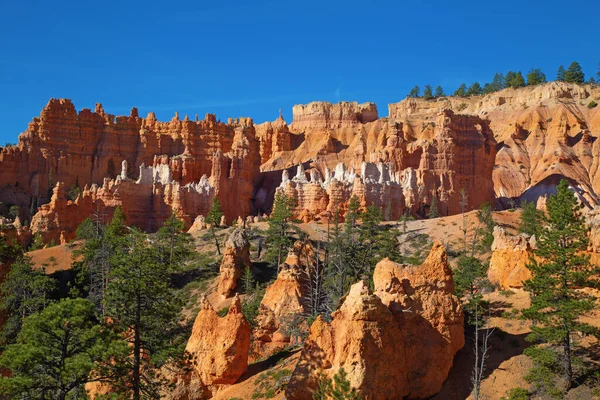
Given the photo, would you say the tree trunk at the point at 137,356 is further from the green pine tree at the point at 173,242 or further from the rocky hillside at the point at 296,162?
the rocky hillside at the point at 296,162

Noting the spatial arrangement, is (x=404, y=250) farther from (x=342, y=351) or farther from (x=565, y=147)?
(x=565, y=147)

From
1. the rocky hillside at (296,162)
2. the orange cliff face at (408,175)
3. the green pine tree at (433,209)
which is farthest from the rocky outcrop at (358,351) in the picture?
the green pine tree at (433,209)

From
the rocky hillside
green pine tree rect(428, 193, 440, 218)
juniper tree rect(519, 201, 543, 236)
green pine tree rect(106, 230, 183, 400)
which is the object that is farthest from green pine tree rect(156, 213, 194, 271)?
green pine tree rect(428, 193, 440, 218)

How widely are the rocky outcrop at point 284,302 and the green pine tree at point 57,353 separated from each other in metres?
16.9

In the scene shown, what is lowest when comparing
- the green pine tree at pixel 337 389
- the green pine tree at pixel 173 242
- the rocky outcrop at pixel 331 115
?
the green pine tree at pixel 337 389

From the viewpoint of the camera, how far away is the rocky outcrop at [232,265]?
56.9 metres

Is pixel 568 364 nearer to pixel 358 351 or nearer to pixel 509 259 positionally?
pixel 358 351

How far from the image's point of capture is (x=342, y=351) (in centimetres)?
2797

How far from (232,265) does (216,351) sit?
22.4 meters

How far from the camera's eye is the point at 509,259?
4375 cm

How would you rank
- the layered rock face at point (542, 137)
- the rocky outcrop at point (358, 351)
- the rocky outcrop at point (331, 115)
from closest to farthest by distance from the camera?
the rocky outcrop at point (358, 351), the layered rock face at point (542, 137), the rocky outcrop at point (331, 115)

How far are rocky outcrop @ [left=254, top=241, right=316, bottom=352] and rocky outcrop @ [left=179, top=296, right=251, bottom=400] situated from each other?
7.35 metres

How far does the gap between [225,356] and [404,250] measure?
126 ft

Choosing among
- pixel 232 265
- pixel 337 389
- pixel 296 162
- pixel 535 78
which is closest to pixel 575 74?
pixel 535 78
